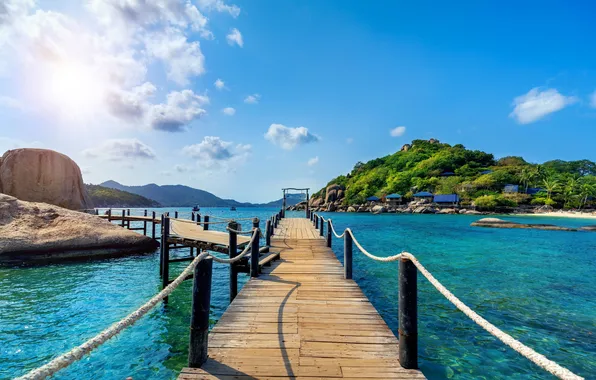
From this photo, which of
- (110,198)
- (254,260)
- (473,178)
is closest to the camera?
(254,260)

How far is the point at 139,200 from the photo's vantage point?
134625mm

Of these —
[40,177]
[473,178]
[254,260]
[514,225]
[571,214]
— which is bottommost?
[514,225]

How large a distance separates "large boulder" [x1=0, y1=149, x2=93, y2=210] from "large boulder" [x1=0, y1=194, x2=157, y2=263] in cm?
2092

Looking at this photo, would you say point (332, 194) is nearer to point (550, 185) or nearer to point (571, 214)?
point (550, 185)

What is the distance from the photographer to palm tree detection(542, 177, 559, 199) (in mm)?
68375

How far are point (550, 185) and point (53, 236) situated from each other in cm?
9574

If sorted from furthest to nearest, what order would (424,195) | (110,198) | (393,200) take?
(110,198) < (393,200) < (424,195)

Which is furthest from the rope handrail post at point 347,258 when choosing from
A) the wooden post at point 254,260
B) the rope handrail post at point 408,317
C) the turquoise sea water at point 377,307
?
the rope handrail post at point 408,317

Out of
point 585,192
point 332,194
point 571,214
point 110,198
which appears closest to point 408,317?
point 571,214

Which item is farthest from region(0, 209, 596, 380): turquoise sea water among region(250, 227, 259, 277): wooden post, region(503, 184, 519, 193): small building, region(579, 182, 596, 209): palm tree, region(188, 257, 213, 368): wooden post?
region(579, 182, 596, 209): palm tree

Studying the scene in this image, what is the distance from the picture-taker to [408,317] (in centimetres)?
329

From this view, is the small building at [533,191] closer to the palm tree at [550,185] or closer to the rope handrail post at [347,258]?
the palm tree at [550,185]

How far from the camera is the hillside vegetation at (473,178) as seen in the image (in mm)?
68312

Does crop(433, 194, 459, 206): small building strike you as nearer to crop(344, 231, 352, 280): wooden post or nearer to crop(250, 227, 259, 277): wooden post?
crop(344, 231, 352, 280): wooden post
